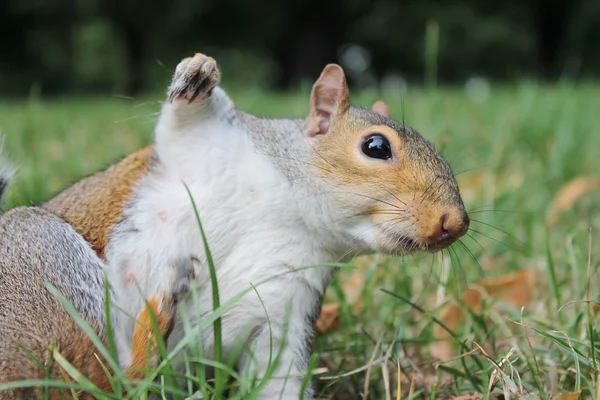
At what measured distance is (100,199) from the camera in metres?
1.31

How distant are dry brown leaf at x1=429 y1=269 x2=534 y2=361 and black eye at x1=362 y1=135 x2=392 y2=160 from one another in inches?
20.1

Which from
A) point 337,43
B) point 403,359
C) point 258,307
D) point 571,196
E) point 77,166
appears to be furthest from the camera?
point 337,43

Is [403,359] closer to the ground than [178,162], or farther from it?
closer to the ground

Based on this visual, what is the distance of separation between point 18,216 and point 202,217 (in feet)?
0.99

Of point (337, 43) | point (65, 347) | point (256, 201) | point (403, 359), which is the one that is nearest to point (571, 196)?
point (403, 359)

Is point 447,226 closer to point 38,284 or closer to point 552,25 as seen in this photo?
point 38,284

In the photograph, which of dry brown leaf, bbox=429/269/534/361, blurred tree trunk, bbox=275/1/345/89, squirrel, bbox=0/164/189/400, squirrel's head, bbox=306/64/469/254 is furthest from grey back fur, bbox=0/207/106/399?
blurred tree trunk, bbox=275/1/345/89

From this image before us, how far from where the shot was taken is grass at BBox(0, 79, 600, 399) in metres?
1.28

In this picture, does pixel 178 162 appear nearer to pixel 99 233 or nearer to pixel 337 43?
pixel 99 233

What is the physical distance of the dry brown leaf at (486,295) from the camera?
167 cm

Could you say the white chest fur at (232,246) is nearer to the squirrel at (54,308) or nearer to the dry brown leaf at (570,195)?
the squirrel at (54,308)

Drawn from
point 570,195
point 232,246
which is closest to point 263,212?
point 232,246

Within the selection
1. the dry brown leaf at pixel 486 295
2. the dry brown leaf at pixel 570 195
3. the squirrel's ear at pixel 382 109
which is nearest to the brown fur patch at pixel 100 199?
the squirrel's ear at pixel 382 109

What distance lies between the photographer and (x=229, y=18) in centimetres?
1519
